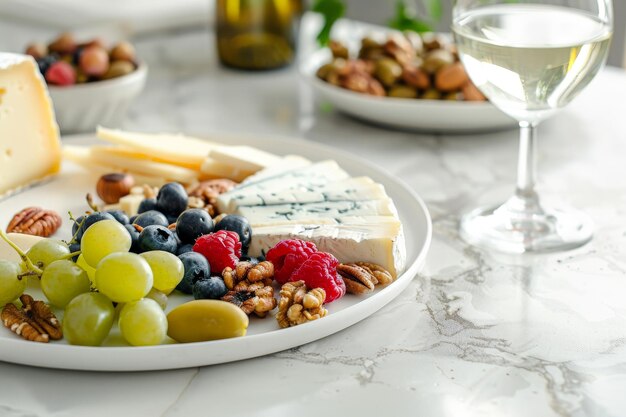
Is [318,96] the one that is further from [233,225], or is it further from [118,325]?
[118,325]

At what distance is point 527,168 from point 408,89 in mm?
421

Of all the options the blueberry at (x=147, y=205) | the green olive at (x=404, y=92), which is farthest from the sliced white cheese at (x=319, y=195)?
the green olive at (x=404, y=92)

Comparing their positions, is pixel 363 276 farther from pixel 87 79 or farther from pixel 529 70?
pixel 87 79

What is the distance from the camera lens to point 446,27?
3205mm

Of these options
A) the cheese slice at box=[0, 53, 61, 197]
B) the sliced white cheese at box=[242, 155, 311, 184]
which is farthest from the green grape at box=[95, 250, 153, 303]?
the cheese slice at box=[0, 53, 61, 197]

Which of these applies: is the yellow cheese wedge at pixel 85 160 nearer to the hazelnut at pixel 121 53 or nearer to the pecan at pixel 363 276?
the hazelnut at pixel 121 53

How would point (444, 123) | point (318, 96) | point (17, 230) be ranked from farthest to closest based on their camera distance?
point (318, 96) → point (444, 123) → point (17, 230)

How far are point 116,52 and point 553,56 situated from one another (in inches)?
33.3

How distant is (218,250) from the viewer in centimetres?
97

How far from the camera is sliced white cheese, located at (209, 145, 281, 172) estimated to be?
1.27 meters

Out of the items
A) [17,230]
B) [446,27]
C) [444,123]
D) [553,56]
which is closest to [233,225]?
[17,230]

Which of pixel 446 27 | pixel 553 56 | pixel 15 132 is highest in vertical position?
pixel 553 56

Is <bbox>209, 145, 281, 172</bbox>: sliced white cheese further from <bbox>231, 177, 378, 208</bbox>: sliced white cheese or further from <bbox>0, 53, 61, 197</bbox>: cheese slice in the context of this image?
<bbox>0, 53, 61, 197</bbox>: cheese slice

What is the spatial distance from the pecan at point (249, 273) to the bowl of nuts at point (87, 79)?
2.14 feet
